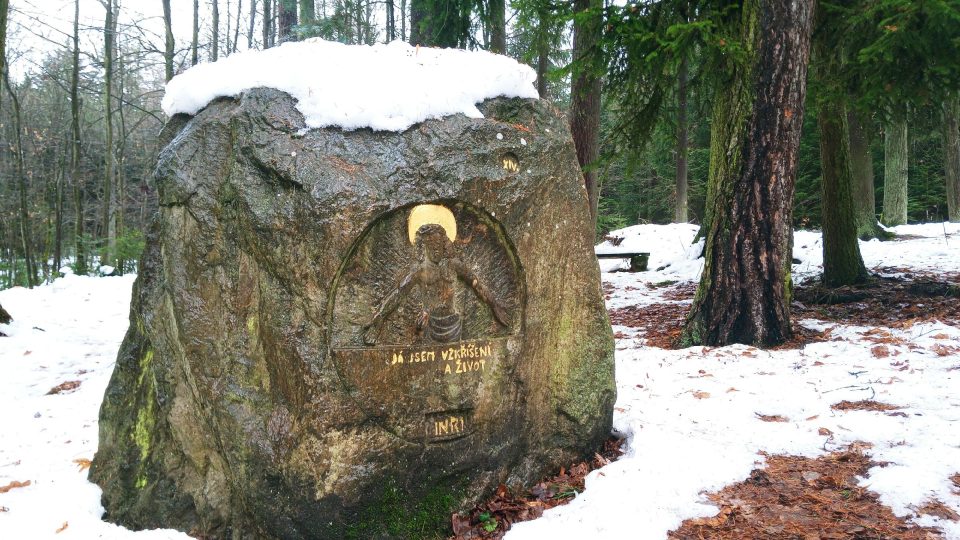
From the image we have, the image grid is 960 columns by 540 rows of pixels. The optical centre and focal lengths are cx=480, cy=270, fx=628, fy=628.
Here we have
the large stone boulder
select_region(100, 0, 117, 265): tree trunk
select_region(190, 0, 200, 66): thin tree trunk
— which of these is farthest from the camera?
select_region(190, 0, 200, 66): thin tree trunk

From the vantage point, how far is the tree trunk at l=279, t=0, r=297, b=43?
1385 centimetres

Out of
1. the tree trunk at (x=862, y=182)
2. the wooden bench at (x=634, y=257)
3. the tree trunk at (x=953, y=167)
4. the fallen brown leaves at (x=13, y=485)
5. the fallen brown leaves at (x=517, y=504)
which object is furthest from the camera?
the tree trunk at (x=953, y=167)

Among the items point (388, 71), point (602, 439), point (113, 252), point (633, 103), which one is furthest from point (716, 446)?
point (113, 252)

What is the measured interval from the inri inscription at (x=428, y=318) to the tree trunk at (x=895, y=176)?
559 inches

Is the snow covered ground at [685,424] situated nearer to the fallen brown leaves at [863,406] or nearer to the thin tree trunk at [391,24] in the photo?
the fallen brown leaves at [863,406]

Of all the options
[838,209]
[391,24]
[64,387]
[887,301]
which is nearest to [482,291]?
[64,387]

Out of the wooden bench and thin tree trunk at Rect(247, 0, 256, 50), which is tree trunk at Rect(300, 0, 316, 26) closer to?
thin tree trunk at Rect(247, 0, 256, 50)

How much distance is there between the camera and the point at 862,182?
11359mm

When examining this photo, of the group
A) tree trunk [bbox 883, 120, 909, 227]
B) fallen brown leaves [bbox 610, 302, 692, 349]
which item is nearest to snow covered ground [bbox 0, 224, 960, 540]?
fallen brown leaves [bbox 610, 302, 692, 349]

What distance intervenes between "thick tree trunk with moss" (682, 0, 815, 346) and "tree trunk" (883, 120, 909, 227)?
10.6 metres

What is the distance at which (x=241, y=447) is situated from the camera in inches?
117

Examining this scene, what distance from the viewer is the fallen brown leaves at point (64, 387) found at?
5.68 meters

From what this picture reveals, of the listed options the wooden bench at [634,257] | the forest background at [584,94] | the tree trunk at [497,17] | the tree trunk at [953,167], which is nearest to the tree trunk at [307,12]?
the forest background at [584,94]

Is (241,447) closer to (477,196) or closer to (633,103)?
(477,196)
